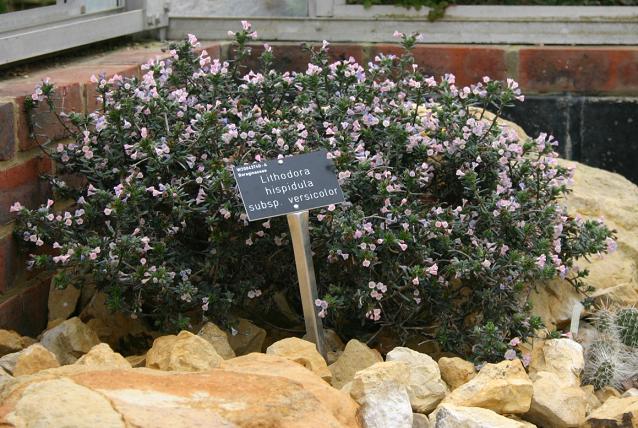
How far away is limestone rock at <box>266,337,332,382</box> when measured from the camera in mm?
2527

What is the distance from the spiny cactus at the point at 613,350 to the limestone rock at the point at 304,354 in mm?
802

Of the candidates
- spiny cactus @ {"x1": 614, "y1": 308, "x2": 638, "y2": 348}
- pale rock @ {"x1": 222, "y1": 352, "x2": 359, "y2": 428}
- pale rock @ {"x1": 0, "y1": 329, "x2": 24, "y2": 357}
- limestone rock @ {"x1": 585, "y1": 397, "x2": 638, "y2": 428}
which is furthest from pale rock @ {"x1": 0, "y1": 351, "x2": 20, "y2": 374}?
spiny cactus @ {"x1": 614, "y1": 308, "x2": 638, "y2": 348}

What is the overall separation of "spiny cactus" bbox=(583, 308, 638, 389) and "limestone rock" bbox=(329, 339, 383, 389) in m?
0.62

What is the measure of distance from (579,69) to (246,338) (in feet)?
6.34

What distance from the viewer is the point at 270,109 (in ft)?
10.5

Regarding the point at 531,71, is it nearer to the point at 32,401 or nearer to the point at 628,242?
the point at 628,242

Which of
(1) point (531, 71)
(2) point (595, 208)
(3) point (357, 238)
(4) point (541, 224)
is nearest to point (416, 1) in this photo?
(1) point (531, 71)

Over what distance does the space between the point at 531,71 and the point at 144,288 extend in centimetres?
206

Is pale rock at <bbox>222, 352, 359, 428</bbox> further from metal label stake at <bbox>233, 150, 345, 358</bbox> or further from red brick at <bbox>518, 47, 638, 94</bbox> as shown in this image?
red brick at <bbox>518, 47, 638, 94</bbox>

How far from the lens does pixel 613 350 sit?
304cm

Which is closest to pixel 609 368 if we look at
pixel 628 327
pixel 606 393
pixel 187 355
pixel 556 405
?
pixel 606 393

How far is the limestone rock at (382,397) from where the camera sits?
2291mm

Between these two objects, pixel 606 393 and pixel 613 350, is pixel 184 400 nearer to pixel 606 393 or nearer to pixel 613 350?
pixel 606 393

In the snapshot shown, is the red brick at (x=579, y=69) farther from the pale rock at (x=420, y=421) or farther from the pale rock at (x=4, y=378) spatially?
the pale rock at (x=4, y=378)
